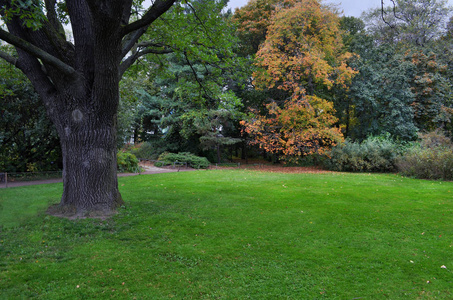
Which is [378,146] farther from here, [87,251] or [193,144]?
[87,251]

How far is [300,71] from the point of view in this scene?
60.7 ft

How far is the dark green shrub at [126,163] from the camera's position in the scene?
46.8 ft

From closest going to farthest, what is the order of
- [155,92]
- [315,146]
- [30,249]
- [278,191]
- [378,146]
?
[30,249] < [278,191] < [378,146] < [315,146] < [155,92]

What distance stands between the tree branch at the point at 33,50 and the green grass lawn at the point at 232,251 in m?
2.90

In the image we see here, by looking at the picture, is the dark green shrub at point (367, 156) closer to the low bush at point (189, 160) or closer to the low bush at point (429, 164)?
the low bush at point (429, 164)

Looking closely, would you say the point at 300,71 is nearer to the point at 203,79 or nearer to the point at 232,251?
the point at 203,79

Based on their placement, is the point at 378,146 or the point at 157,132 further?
the point at 157,132

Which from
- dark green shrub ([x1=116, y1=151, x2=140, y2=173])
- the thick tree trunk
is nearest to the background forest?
dark green shrub ([x1=116, y1=151, x2=140, y2=173])

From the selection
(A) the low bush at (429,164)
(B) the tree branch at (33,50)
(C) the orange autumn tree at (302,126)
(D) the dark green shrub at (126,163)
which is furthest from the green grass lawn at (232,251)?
(C) the orange autumn tree at (302,126)

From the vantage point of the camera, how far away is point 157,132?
23.3 metres

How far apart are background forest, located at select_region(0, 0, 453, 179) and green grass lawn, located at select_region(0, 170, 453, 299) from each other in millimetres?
6283

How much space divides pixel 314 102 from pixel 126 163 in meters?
12.3

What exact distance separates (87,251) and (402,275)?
14.1 ft

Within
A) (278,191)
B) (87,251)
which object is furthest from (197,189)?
A: (87,251)
